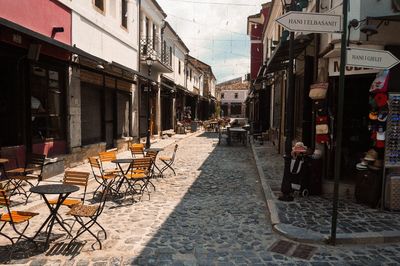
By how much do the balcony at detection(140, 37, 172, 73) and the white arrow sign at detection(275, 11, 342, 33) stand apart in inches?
560

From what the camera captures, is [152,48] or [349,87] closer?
[349,87]

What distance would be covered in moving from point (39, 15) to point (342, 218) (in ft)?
27.2

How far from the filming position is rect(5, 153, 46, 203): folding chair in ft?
24.0

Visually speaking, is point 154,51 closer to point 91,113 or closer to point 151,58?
point 151,58

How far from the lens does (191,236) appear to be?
5418 millimetres

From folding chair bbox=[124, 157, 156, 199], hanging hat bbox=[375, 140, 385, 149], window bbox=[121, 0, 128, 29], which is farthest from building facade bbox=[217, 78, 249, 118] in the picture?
hanging hat bbox=[375, 140, 385, 149]

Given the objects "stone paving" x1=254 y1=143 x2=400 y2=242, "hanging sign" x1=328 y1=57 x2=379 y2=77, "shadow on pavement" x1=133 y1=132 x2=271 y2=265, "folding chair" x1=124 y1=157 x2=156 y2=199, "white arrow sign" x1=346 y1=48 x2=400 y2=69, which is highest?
"hanging sign" x1=328 y1=57 x2=379 y2=77

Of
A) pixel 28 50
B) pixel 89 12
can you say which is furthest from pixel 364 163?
pixel 89 12

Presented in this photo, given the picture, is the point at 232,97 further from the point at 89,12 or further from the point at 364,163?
the point at 364,163

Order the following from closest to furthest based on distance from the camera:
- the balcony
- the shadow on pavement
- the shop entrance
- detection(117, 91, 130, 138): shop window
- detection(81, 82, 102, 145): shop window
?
the shadow on pavement
the shop entrance
detection(81, 82, 102, 145): shop window
detection(117, 91, 130, 138): shop window
the balcony

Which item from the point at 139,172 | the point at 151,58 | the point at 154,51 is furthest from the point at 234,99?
the point at 139,172

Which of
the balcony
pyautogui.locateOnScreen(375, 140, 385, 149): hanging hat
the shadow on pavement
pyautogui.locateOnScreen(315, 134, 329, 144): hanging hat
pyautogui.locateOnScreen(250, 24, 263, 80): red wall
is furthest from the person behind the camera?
pyautogui.locateOnScreen(250, 24, 263, 80): red wall

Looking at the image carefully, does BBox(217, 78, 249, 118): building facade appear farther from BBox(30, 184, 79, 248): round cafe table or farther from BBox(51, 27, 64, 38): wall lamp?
BBox(30, 184, 79, 248): round cafe table

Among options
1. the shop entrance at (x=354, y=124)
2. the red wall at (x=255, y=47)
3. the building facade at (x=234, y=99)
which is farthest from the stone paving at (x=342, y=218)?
the building facade at (x=234, y=99)
